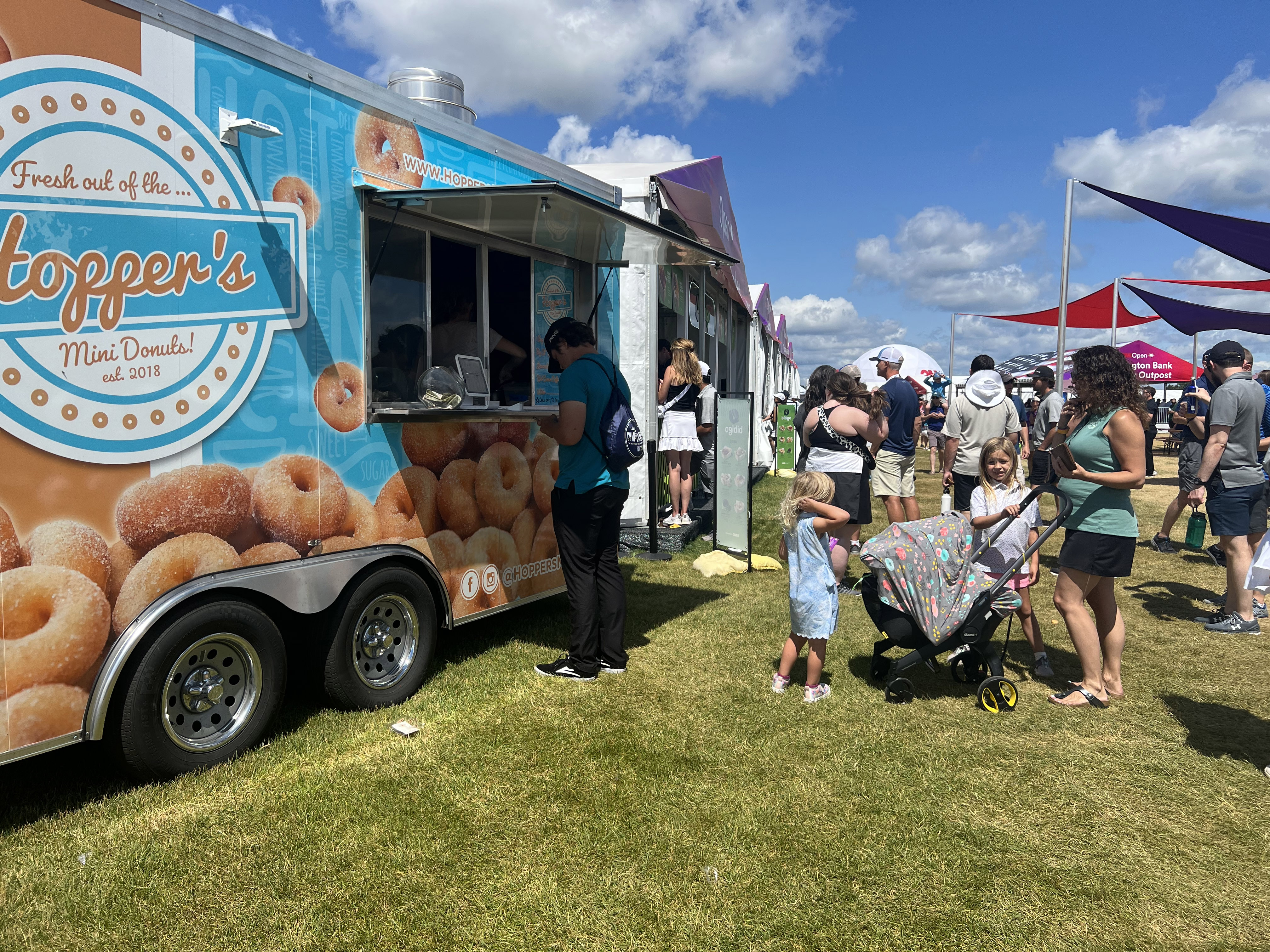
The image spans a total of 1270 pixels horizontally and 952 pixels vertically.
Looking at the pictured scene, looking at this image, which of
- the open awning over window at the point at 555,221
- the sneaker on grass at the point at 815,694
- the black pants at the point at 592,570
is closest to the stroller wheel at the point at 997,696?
the sneaker on grass at the point at 815,694

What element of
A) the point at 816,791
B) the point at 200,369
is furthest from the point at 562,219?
the point at 816,791

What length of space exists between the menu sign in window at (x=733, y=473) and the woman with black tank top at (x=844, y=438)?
55.1 inches

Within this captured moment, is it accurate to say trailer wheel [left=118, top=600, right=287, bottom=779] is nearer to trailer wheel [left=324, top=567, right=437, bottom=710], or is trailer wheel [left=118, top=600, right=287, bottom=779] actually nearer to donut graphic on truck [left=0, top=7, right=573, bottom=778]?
donut graphic on truck [left=0, top=7, right=573, bottom=778]

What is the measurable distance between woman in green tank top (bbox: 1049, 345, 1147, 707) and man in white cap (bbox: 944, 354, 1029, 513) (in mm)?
2348

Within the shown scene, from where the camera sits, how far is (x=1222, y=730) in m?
4.19

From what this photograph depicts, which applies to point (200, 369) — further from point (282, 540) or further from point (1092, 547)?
point (1092, 547)

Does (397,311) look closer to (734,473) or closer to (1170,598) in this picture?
(734,473)

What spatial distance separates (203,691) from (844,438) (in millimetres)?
4285

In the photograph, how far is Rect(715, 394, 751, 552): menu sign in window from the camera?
24.6 ft

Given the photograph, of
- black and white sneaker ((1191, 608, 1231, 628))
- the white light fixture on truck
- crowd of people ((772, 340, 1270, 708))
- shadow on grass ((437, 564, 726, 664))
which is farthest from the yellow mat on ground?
the white light fixture on truck

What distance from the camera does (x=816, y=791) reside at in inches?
135

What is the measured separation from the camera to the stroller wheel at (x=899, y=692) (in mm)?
4371

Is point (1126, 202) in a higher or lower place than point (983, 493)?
higher

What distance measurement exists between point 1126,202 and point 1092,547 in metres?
4.73
